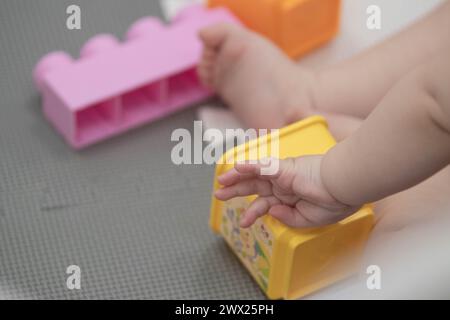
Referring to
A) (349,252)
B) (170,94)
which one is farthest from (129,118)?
(349,252)

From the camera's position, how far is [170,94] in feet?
3.68

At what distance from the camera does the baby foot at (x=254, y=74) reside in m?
1.04

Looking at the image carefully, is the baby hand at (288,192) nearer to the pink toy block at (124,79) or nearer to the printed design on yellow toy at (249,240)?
the printed design on yellow toy at (249,240)

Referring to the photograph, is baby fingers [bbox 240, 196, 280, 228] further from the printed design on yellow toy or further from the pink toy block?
the pink toy block

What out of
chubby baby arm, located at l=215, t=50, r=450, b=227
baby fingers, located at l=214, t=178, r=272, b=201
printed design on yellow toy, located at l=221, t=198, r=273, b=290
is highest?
chubby baby arm, located at l=215, t=50, r=450, b=227

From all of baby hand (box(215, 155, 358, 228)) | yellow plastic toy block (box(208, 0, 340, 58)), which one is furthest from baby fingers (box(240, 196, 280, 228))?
yellow plastic toy block (box(208, 0, 340, 58))

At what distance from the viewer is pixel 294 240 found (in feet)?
2.85

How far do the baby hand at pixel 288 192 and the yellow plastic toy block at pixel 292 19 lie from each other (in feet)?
0.98

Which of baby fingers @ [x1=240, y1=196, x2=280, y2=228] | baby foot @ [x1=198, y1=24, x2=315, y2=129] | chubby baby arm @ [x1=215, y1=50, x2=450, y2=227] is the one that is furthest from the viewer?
baby foot @ [x1=198, y1=24, x2=315, y2=129]

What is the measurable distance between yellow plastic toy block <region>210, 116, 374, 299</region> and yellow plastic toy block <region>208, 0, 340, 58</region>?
0.71ft

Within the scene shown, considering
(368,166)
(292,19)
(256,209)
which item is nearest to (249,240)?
(256,209)

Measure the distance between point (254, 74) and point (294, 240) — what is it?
25cm

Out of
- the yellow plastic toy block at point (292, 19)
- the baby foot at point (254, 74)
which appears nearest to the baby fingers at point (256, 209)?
the baby foot at point (254, 74)

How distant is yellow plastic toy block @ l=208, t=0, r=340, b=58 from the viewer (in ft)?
3.63
